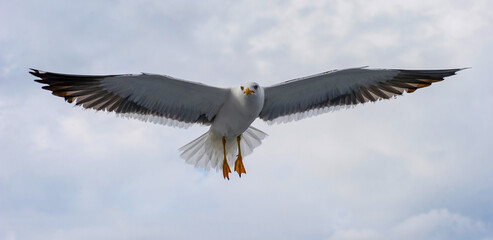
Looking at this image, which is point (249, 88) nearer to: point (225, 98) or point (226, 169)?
point (225, 98)

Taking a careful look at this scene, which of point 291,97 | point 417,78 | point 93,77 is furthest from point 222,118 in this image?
point 417,78

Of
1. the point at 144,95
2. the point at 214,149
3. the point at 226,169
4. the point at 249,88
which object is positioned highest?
the point at 144,95

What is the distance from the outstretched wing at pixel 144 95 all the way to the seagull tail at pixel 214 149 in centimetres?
60

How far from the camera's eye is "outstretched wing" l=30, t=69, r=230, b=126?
12.2 metres

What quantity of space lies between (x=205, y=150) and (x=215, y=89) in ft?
5.95

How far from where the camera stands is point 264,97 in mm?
13109

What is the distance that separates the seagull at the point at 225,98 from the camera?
12.2 metres

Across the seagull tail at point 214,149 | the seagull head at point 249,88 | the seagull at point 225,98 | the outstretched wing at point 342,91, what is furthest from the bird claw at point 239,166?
the seagull head at point 249,88

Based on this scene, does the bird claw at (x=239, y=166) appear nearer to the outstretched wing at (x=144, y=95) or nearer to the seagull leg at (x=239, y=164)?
the seagull leg at (x=239, y=164)

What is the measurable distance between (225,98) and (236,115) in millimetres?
447

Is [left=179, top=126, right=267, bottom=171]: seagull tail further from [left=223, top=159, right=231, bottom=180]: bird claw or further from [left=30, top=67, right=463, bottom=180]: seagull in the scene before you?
[left=223, top=159, right=231, bottom=180]: bird claw

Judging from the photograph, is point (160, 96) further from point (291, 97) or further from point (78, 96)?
point (291, 97)

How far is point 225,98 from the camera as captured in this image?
1273 cm

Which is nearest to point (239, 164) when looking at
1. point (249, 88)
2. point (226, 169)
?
point (226, 169)
